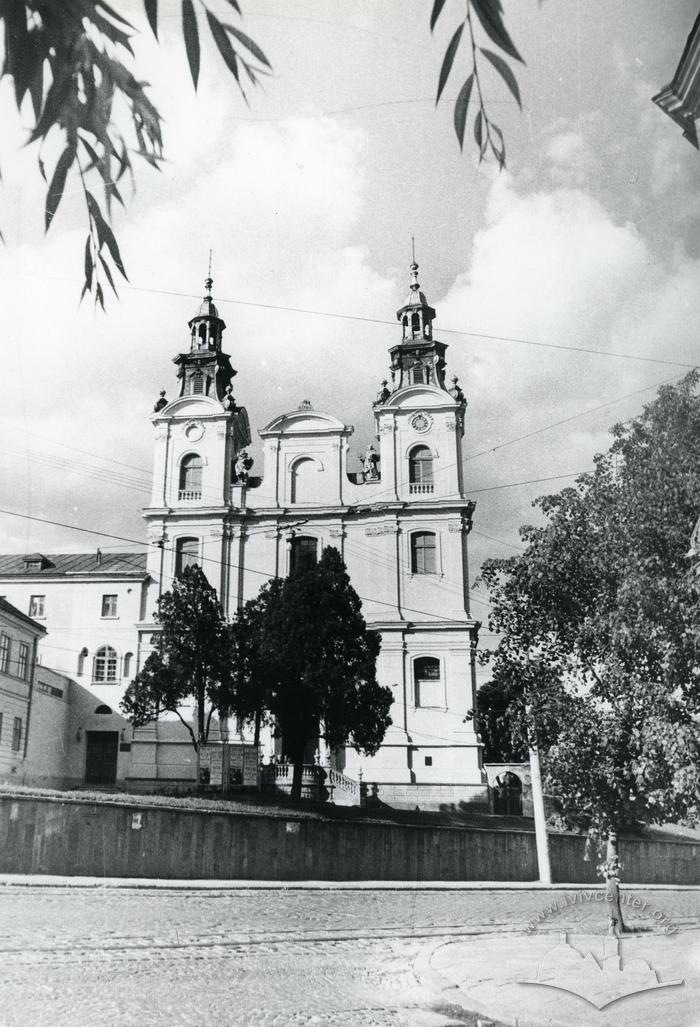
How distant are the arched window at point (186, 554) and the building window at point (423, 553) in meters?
1.04

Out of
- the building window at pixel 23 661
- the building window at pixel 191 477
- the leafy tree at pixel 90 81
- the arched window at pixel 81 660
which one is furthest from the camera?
the building window at pixel 191 477

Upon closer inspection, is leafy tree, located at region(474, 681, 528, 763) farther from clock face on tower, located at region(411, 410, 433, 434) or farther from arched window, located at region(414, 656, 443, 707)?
clock face on tower, located at region(411, 410, 433, 434)

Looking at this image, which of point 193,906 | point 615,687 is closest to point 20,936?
point 193,906

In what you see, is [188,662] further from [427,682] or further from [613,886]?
[613,886]

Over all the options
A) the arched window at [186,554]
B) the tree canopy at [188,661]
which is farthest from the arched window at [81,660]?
the arched window at [186,554]

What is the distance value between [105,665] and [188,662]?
1.83 feet

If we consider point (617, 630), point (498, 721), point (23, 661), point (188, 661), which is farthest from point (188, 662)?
point (617, 630)

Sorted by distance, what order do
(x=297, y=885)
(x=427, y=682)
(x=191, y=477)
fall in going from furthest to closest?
(x=297, y=885)
(x=427, y=682)
(x=191, y=477)

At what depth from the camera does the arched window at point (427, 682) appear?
387 cm

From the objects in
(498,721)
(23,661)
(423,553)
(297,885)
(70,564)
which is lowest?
(297,885)

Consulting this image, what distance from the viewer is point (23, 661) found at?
304 centimetres

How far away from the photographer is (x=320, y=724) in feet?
16.5

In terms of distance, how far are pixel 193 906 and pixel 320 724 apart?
1657 millimetres

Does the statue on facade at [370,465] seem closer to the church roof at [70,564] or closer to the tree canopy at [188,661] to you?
the tree canopy at [188,661]
